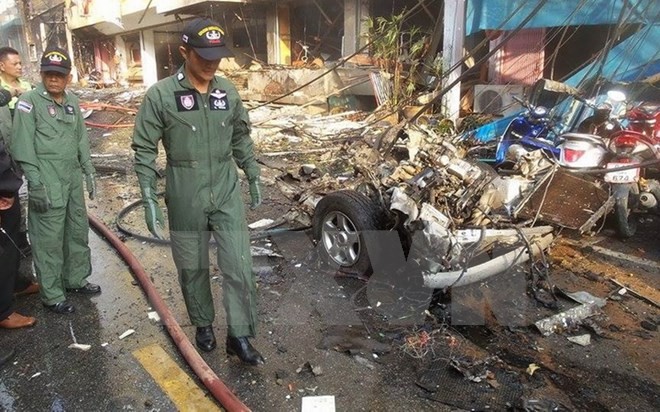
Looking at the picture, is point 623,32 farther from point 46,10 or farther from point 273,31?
point 46,10

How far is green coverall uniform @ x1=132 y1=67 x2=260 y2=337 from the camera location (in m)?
2.89

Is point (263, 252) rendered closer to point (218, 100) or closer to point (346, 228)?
point (346, 228)

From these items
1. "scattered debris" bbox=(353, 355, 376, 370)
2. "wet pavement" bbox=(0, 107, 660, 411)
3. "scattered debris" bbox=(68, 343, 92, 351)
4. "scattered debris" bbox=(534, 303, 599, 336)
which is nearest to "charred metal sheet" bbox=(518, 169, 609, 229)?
"wet pavement" bbox=(0, 107, 660, 411)

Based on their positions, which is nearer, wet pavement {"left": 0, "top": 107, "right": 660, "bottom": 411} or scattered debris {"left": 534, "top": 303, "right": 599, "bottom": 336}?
wet pavement {"left": 0, "top": 107, "right": 660, "bottom": 411}

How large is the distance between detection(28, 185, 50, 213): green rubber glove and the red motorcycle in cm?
453

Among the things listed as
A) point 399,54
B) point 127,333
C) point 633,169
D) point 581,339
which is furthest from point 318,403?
point 399,54

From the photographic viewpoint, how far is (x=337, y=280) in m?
4.25

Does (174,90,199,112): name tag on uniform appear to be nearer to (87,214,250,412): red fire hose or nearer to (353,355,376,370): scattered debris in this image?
(87,214,250,412): red fire hose

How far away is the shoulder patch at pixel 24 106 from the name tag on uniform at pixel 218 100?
1.54 meters

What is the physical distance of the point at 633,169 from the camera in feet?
14.5

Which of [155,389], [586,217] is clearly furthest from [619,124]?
[155,389]

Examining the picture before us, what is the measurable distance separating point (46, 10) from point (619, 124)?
122 feet

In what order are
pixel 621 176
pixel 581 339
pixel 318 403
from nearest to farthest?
1. pixel 318 403
2. pixel 581 339
3. pixel 621 176

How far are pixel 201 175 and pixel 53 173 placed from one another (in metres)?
1.45
